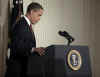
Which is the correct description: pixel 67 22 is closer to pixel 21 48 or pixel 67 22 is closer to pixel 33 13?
pixel 33 13

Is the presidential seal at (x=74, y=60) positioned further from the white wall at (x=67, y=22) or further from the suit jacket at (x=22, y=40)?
the white wall at (x=67, y=22)

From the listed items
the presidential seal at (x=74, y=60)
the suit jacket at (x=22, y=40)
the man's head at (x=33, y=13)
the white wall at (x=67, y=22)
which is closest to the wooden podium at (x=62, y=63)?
the presidential seal at (x=74, y=60)

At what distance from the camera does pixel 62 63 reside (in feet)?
6.22

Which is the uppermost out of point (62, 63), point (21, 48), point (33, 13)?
point (33, 13)

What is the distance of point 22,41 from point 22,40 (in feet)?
0.04

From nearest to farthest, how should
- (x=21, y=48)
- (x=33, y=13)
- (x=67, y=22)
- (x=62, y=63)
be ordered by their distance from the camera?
1. (x=62, y=63)
2. (x=21, y=48)
3. (x=33, y=13)
4. (x=67, y=22)

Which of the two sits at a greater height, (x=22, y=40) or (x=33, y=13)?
(x=33, y=13)

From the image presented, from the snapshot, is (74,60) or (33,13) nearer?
(74,60)

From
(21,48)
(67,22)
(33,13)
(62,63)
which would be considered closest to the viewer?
(62,63)

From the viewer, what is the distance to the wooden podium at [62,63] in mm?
1898

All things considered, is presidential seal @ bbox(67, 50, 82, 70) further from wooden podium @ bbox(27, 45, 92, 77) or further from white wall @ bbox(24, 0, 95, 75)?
white wall @ bbox(24, 0, 95, 75)

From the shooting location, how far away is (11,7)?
9.57 ft

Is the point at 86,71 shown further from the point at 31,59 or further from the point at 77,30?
the point at 77,30

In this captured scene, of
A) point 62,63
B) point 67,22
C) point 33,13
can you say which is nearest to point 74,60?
point 62,63
